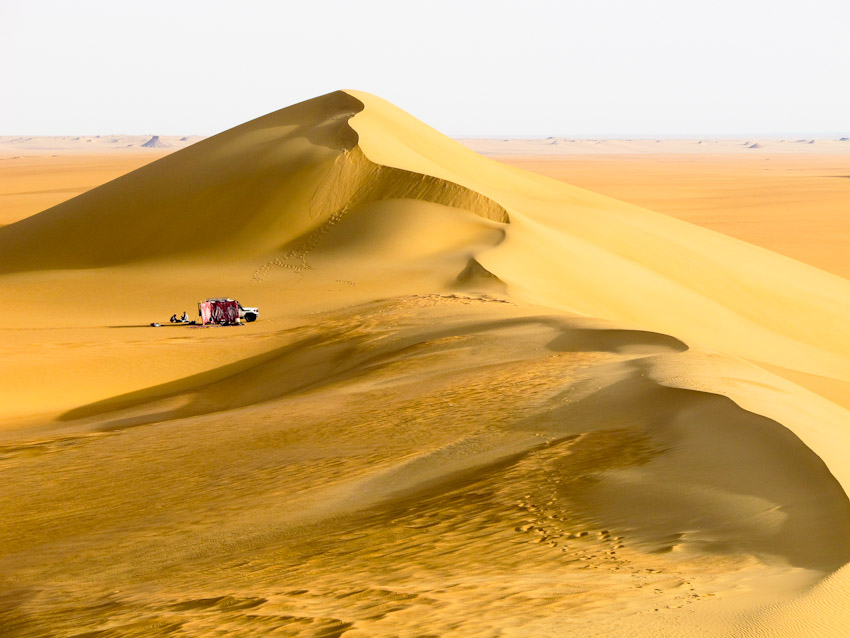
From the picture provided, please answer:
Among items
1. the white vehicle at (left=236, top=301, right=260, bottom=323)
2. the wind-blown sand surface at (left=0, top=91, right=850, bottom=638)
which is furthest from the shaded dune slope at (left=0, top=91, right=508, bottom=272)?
the white vehicle at (left=236, top=301, right=260, bottom=323)

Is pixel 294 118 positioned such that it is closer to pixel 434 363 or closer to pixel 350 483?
pixel 434 363

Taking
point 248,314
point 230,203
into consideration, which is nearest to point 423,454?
point 248,314

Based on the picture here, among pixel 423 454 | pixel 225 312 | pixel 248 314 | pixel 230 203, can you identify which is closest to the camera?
pixel 423 454

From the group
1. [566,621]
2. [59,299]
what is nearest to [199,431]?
[566,621]

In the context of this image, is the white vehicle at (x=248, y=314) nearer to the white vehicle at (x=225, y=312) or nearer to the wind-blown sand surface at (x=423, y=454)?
the white vehicle at (x=225, y=312)

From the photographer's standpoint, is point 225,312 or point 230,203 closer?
point 225,312

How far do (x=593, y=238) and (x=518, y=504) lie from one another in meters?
24.9

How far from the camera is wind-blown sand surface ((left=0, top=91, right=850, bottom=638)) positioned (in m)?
6.53

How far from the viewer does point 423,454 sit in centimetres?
1042

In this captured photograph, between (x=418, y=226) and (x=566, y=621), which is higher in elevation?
(x=418, y=226)

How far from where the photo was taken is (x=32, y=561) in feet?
29.3

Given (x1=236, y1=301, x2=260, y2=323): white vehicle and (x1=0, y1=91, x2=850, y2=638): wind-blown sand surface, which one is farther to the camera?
(x1=236, y1=301, x2=260, y2=323): white vehicle

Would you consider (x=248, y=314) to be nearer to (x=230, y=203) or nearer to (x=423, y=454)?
(x=230, y=203)

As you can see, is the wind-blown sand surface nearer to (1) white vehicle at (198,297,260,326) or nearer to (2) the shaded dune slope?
(1) white vehicle at (198,297,260,326)
